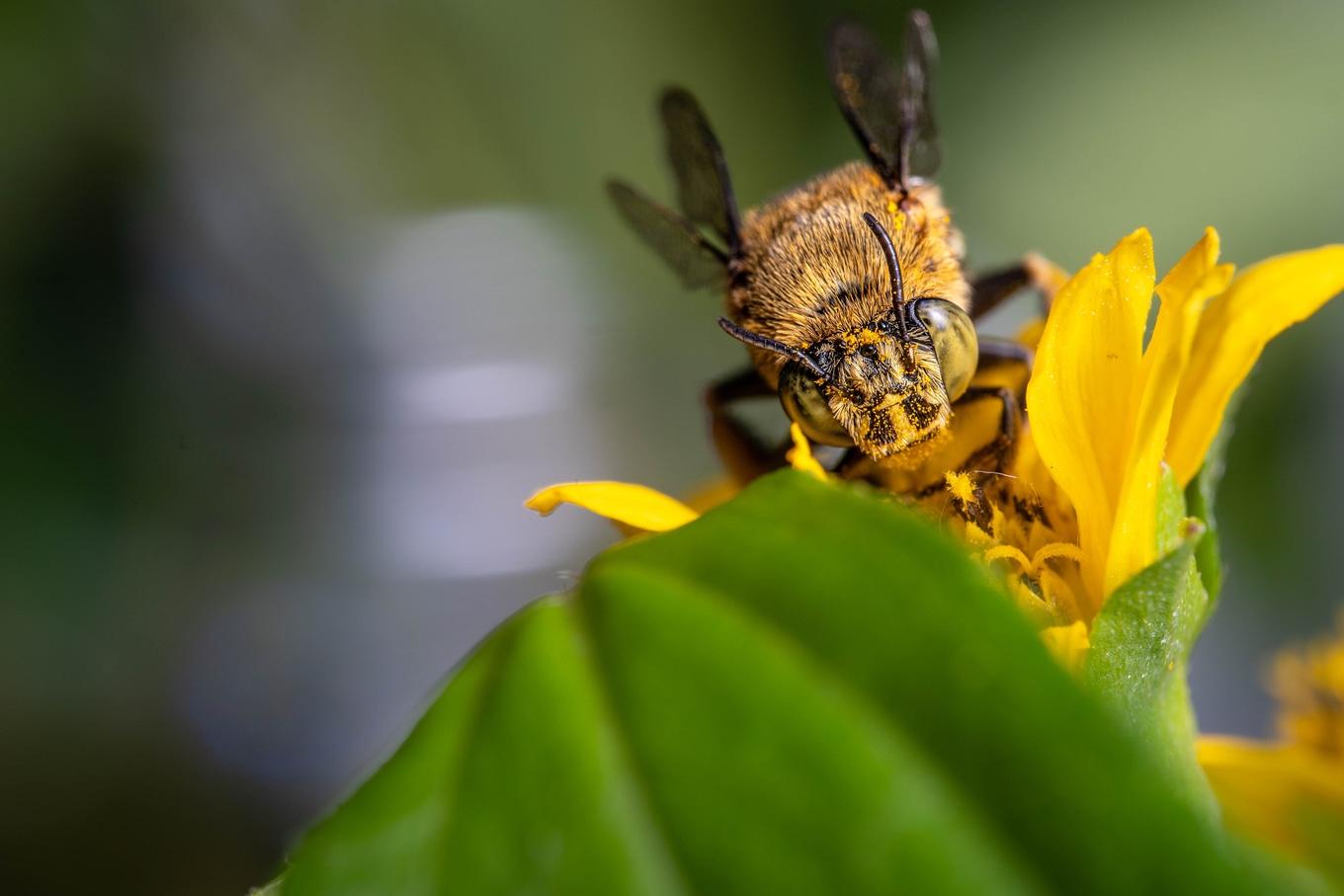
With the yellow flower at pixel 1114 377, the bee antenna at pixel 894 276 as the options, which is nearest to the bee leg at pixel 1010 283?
the bee antenna at pixel 894 276

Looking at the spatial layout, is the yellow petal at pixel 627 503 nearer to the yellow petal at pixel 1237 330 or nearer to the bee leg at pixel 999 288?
the yellow petal at pixel 1237 330

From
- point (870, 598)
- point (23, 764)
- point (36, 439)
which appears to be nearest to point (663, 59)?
point (36, 439)

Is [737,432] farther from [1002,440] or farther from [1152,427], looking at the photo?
[1152,427]

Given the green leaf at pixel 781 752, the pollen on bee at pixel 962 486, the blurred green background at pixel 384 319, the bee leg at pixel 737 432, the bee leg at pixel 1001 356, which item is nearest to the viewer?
the green leaf at pixel 781 752

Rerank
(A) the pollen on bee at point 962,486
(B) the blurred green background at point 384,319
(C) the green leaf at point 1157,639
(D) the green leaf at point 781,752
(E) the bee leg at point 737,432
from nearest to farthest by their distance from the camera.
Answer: (D) the green leaf at point 781,752
(C) the green leaf at point 1157,639
(A) the pollen on bee at point 962,486
(E) the bee leg at point 737,432
(B) the blurred green background at point 384,319

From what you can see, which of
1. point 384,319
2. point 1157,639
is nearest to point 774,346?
point 1157,639

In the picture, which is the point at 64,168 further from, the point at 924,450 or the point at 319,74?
the point at 924,450
